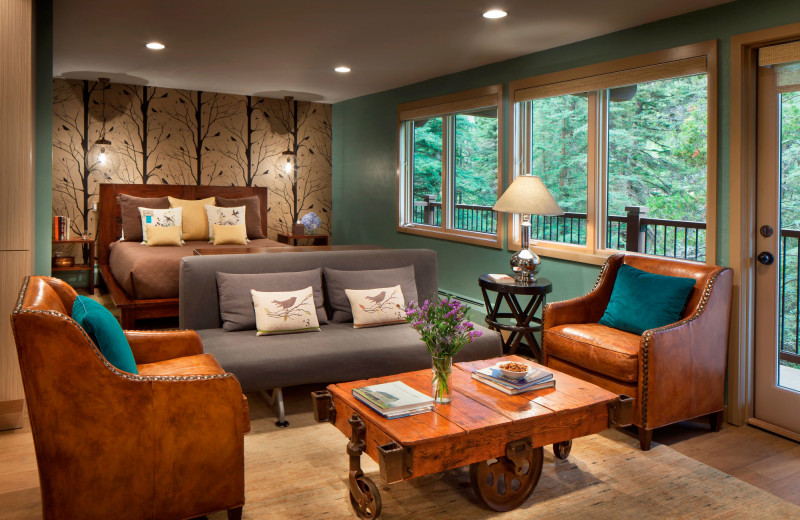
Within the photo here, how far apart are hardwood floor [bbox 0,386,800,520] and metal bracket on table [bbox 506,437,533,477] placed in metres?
1.13

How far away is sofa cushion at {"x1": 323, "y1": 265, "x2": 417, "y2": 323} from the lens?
392 cm

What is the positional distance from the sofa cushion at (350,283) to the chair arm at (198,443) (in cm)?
168

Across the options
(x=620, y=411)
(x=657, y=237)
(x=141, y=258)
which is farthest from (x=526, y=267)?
(x=141, y=258)

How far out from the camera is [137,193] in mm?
6836

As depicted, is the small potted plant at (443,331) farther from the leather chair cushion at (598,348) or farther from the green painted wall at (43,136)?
the green painted wall at (43,136)

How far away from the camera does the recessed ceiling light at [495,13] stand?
3725mm

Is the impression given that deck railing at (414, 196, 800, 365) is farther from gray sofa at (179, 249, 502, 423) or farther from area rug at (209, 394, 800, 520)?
gray sofa at (179, 249, 502, 423)

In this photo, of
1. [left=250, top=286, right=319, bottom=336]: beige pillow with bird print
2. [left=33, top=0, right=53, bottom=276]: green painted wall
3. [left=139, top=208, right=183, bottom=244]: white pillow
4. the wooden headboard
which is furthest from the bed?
[left=250, top=286, right=319, bottom=336]: beige pillow with bird print

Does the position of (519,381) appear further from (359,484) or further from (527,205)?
(527,205)

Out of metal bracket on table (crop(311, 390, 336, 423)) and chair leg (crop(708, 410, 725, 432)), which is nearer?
metal bracket on table (crop(311, 390, 336, 423))

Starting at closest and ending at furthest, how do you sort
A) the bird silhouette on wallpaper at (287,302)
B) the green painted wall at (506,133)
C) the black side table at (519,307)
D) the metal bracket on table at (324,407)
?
the metal bracket on table at (324,407) → the green painted wall at (506,133) → the bird silhouette on wallpaper at (287,302) → the black side table at (519,307)

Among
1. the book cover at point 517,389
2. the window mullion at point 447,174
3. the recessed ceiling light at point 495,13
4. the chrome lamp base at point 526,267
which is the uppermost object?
the recessed ceiling light at point 495,13

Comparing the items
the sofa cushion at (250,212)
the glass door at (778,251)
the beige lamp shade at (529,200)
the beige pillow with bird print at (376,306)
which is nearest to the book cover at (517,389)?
the beige pillow with bird print at (376,306)

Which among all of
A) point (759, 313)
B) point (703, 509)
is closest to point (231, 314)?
point (703, 509)
